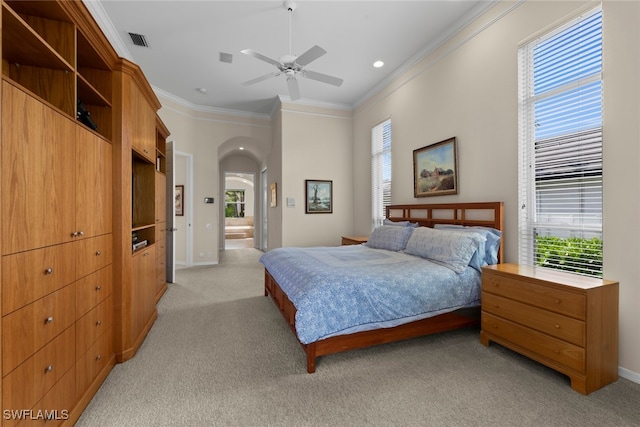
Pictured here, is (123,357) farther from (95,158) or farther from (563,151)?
(563,151)

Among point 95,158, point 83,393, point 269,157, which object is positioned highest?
point 269,157

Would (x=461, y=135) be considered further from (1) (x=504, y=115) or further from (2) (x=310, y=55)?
(2) (x=310, y=55)

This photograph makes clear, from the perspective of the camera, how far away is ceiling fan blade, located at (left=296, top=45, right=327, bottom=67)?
2.77m

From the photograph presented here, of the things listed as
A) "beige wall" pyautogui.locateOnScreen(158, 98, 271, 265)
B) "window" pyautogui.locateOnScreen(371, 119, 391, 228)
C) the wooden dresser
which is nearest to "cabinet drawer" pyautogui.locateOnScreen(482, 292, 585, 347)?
the wooden dresser

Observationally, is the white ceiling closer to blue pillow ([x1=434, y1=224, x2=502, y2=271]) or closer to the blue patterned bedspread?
blue pillow ([x1=434, y1=224, x2=502, y2=271])

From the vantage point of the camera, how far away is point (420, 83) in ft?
13.6

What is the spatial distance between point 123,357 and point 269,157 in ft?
17.9

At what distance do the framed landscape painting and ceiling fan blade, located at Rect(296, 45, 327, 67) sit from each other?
76.0 inches

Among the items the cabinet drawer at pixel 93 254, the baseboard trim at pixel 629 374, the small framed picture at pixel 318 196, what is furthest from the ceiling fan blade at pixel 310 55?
the baseboard trim at pixel 629 374

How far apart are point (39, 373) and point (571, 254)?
145 inches

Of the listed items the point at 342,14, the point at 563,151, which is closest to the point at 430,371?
the point at 563,151

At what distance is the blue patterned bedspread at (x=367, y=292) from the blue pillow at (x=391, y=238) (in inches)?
28.5

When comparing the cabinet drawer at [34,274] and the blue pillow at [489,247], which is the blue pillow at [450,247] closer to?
the blue pillow at [489,247]

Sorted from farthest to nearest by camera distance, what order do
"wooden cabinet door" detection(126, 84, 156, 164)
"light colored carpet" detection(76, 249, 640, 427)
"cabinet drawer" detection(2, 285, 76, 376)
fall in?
1. "wooden cabinet door" detection(126, 84, 156, 164)
2. "light colored carpet" detection(76, 249, 640, 427)
3. "cabinet drawer" detection(2, 285, 76, 376)
